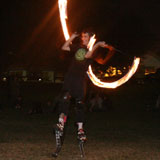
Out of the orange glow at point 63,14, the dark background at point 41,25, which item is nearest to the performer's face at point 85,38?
the orange glow at point 63,14

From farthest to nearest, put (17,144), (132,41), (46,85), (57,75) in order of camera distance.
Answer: (57,75), (46,85), (132,41), (17,144)

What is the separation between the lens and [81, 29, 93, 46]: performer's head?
825 cm

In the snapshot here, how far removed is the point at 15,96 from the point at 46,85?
27846 millimetres

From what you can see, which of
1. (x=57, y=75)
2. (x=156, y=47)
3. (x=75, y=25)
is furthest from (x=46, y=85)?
(x=75, y=25)

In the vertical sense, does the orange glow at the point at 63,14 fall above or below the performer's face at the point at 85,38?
above

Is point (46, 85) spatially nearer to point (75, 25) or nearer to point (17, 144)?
point (75, 25)

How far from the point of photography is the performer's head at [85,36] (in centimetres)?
825

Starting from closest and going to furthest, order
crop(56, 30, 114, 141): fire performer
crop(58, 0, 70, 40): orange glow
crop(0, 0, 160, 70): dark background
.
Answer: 1. crop(56, 30, 114, 141): fire performer
2. crop(58, 0, 70, 40): orange glow
3. crop(0, 0, 160, 70): dark background

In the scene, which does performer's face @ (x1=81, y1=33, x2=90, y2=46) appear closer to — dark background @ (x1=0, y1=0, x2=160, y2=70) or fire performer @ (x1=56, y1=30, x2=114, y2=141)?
fire performer @ (x1=56, y1=30, x2=114, y2=141)

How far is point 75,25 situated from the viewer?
23.6 m

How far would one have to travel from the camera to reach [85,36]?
8273mm

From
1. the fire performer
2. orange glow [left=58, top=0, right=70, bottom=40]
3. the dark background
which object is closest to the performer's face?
the fire performer

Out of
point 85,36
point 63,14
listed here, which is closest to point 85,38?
point 85,36

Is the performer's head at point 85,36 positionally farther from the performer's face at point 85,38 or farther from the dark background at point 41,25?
the dark background at point 41,25
